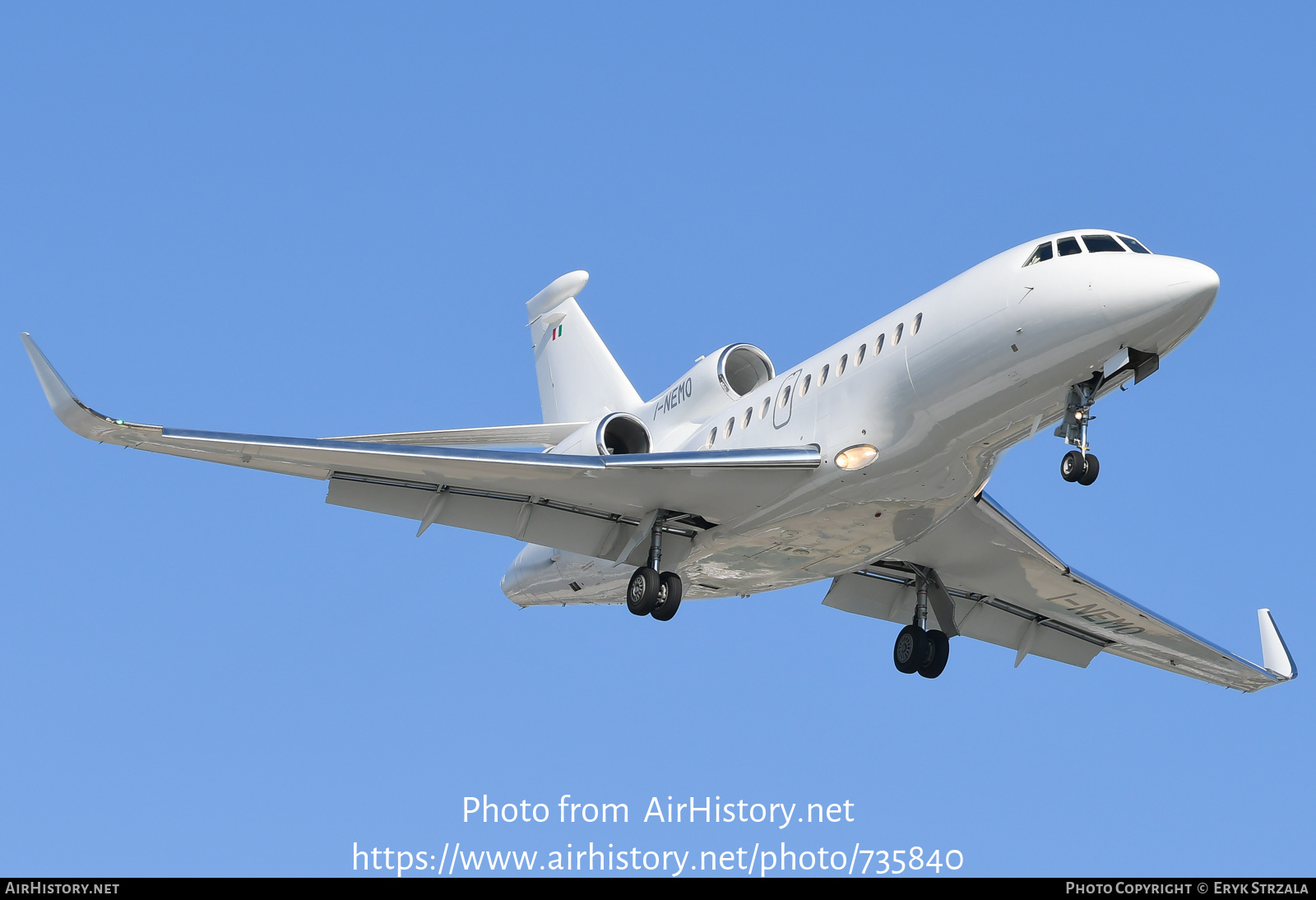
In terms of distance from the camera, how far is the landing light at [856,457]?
643 inches

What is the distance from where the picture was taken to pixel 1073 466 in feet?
49.0

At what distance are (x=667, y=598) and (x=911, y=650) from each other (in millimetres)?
3921

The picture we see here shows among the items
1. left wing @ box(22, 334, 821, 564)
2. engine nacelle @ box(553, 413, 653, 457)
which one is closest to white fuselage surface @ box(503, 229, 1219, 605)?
engine nacelle @ box(553, 413, 653, 457)

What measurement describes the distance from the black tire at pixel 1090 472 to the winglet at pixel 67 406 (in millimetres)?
9512

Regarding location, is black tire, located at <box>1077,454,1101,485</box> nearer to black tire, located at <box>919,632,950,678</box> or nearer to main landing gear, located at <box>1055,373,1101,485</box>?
main landing gear, located at <box>1055,373,1101,485</box>

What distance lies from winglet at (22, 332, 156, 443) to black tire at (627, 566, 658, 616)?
5.98 m

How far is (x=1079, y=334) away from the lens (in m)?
14.8

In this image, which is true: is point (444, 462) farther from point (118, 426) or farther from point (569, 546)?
point (118, 426)

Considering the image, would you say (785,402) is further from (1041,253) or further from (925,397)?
(1041,253)

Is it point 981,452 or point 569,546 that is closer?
point 981,452

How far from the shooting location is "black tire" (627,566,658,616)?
18000mm
